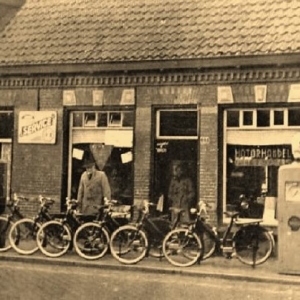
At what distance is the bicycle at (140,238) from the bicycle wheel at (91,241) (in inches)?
10.3

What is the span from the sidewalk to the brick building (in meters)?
1.85

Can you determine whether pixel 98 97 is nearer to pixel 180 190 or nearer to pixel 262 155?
pixel 180 190

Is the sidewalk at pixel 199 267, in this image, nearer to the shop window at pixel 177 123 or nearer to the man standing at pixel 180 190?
the man standing at pixel 180 190

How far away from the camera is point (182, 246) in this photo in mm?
12680

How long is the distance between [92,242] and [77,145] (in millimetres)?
3537

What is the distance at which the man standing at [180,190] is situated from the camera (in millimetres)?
15034

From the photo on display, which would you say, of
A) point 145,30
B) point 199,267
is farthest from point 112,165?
point 199,267

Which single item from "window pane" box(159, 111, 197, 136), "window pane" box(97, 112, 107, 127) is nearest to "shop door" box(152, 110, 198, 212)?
"window pane" box(159, 111, 197, 136)

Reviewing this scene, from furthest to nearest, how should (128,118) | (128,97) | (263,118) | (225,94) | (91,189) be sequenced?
1. (128,118)
2. (128,97)
3. (91,189)
4. (225,94)
5. (263,118)

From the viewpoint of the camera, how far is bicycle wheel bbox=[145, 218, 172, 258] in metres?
13.1

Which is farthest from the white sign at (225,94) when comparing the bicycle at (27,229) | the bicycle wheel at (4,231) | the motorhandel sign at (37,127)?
the bicycle wheel at (4,231)

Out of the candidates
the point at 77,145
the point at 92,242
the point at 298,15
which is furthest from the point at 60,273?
the point at 298,15

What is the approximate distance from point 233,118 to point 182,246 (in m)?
3.44

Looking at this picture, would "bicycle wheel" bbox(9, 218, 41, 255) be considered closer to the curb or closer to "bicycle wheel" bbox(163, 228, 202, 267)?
the curb
